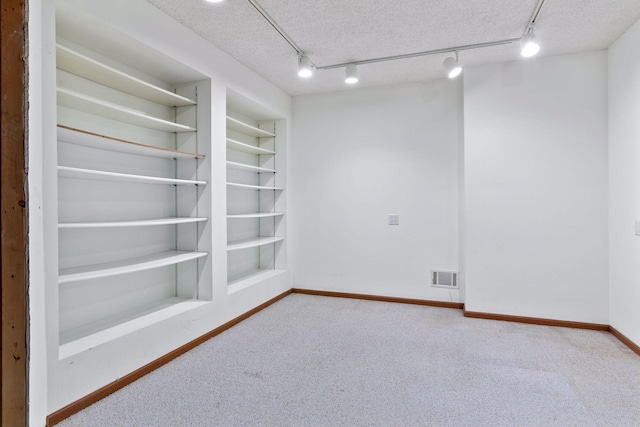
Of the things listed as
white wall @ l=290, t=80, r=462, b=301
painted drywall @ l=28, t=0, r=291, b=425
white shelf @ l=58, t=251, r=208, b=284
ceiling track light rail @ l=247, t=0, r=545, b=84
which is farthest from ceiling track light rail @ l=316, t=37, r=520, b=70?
white shelf @ l=58, t=251, r=208, b=284

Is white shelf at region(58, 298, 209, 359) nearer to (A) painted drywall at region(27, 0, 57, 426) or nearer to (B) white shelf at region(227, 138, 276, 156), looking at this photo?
(A) painted drywall at region(27, 0, 57, 426)

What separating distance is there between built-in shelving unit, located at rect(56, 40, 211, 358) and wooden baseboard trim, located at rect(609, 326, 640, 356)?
366 centimetres

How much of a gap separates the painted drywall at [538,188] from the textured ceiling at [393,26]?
30 centimetres

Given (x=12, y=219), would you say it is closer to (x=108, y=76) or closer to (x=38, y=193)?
(x=38, y=193)

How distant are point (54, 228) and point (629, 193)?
424cm

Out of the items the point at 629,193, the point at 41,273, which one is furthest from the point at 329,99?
the point at 41,273

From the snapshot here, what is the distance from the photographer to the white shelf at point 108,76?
208cm

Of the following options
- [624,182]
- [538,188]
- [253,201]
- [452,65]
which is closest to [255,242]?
[253,201]

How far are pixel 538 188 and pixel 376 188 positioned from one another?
1.73 meters

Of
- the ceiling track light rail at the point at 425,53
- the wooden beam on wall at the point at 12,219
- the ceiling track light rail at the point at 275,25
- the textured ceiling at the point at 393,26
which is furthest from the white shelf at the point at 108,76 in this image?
the ceiling track light rail at the point at 425,53

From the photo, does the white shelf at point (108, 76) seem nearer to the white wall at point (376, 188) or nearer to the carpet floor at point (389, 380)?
the white wall at point (376, 188)

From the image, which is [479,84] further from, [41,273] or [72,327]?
[72,327]

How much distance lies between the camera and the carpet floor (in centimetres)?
190

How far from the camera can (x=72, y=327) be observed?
7.61 feet
